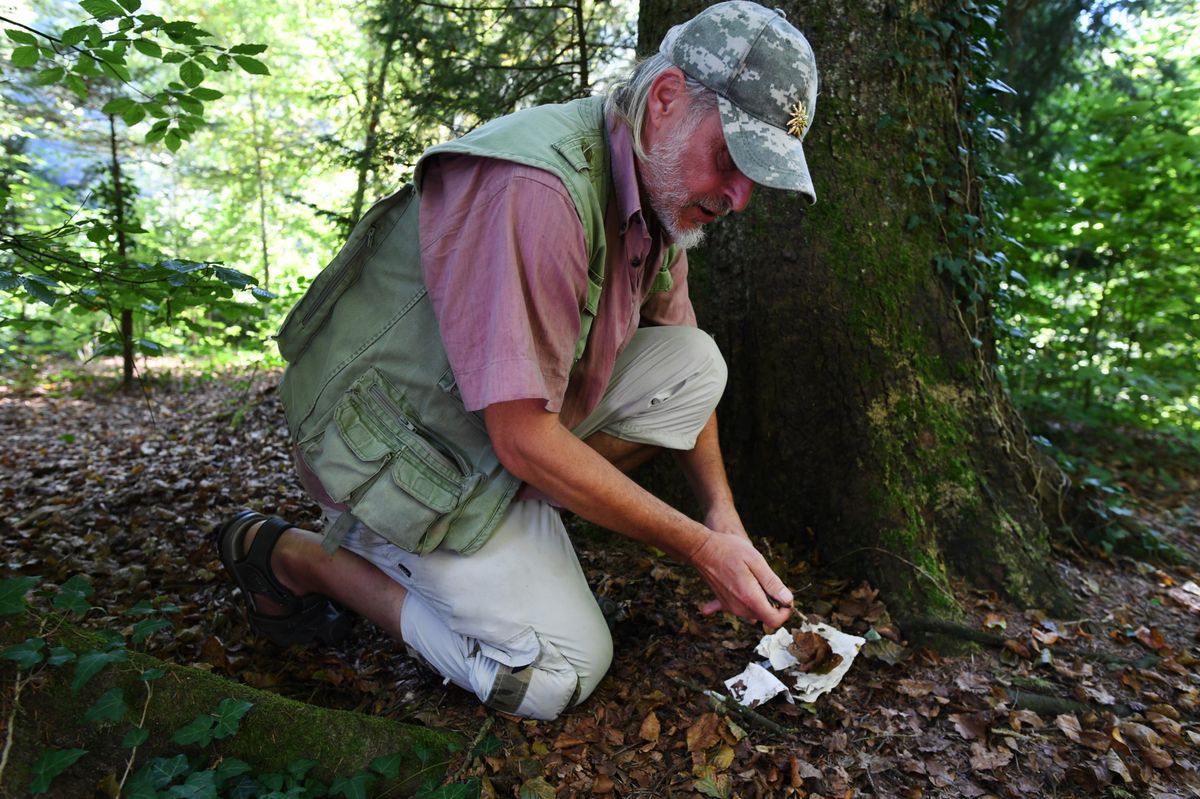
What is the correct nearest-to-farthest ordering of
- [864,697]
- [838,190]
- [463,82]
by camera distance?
[864,697] < [838,190] < [463,82]

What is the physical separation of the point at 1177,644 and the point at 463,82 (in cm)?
514

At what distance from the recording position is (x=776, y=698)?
7.16 ft

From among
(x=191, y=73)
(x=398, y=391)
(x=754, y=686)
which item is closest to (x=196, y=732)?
(x=398, y=391)

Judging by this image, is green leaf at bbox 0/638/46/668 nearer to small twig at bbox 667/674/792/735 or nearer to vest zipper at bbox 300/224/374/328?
vest zipper at bbox 300/224/374/328

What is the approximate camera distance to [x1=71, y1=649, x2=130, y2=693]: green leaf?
1800mm

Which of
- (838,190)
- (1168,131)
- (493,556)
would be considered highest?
(1168,131)

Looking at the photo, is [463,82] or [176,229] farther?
[176,229]

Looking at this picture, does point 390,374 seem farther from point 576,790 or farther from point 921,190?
point 921,190

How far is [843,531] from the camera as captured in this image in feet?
9.05

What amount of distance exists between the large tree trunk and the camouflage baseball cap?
0.99 meters

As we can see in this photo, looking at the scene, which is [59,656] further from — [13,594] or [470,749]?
[470,749]

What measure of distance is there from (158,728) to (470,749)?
0.80 metres

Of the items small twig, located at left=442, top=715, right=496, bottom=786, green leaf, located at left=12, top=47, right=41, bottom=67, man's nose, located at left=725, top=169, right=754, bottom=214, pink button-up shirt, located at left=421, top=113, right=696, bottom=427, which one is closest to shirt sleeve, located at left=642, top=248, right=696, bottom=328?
man's nose, located at left=725, top=169, right=754, bottom=214

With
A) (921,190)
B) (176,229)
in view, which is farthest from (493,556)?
(176,229)
